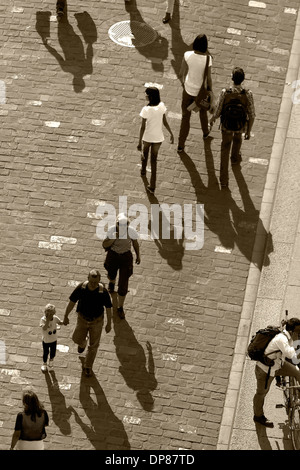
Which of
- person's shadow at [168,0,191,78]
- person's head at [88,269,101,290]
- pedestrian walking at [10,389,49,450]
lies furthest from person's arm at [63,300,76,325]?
person's shadow at [168,0,191,78]

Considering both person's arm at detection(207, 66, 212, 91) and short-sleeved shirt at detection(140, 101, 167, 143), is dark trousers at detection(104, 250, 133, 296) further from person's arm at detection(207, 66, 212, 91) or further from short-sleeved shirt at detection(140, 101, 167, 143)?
person's arm at detection(207, 66, 212, 91)

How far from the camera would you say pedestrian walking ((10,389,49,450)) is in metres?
15.8

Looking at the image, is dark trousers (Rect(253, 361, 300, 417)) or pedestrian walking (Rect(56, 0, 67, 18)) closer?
dark trousers (Rect(253, 361, 300, 417))

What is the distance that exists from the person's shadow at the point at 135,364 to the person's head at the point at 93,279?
1806 millimetres

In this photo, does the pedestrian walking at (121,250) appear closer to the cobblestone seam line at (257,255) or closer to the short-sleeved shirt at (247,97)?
the cobblestone seam line at (257,255)

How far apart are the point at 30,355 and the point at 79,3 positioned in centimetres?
830

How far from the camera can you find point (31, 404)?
15.8m

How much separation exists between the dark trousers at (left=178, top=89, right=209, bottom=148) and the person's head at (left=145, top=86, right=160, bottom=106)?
1.21 m

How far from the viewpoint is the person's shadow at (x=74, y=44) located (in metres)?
22.8

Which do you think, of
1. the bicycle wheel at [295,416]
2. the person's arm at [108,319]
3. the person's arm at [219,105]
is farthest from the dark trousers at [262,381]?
the person's arm at [219,105]

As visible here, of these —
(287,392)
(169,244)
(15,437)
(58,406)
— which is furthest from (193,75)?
(15,437)

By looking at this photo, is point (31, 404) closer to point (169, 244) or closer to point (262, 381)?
point (262, 381)

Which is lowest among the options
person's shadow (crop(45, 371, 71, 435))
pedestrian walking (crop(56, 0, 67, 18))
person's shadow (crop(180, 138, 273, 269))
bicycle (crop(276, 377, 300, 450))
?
person's shadow (crop(45, 371, 71, 435))

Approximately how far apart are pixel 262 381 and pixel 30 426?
3.28 metres
